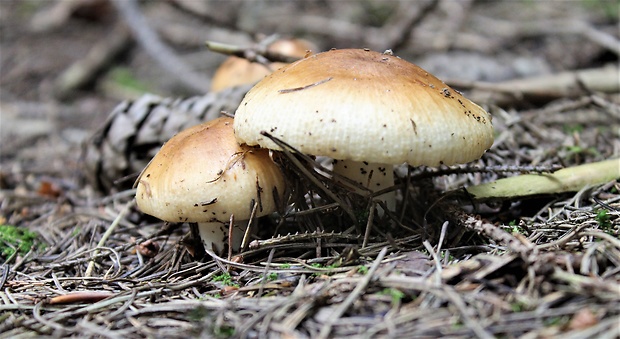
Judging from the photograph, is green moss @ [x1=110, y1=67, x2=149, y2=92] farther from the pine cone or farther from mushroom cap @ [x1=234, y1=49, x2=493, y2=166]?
mushroom cap @ [x1=234, y1=49, x2=493, y2=166]

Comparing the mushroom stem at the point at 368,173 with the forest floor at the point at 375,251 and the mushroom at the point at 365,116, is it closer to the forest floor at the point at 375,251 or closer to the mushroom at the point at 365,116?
the forest floor at the point at 375,251

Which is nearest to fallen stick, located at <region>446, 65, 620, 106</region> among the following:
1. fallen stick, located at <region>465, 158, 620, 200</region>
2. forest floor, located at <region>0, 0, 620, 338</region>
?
forest floor, located at <region>0, 0, 620, 338</region>

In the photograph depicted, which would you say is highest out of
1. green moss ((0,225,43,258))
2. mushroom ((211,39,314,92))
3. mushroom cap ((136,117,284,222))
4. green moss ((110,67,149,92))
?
mushroom ((211,39,314,92))

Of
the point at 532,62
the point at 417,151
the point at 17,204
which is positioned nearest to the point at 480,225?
the point at 417,151

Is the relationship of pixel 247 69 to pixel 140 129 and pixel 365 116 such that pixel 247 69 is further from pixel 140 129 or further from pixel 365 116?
pixel 365 116

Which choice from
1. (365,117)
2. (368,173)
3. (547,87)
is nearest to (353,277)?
(365,117)
